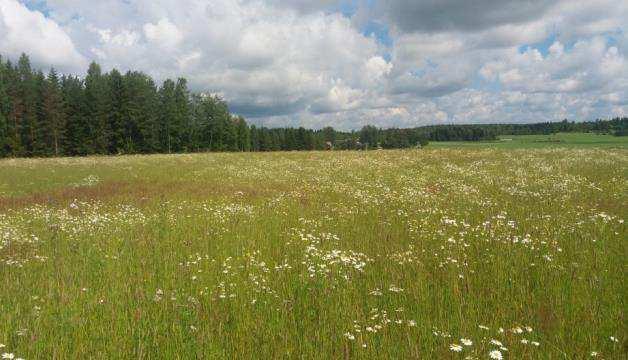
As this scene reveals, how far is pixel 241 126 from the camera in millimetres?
103125

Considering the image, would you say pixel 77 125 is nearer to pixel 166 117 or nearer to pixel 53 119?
pixel 53 119

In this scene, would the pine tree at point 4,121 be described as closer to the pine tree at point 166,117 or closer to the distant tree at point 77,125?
the distant tree at point 77,125

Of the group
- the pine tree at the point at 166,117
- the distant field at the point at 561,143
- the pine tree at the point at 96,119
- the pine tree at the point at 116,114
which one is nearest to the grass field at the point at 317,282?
the distant field at the point at 561,143

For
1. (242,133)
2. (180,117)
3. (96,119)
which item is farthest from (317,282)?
(242,133)

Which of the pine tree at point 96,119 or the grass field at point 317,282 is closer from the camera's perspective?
the grass field at point 317,282

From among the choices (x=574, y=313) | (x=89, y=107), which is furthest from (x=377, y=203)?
(x=89, y=107)

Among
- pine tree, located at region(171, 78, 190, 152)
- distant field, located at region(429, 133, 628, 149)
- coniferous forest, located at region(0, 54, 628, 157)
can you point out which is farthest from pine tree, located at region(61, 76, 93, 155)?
distant field, located at region(429, 133, 628, 149)

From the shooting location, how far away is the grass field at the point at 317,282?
15.2 ft

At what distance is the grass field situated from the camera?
15.2 ft

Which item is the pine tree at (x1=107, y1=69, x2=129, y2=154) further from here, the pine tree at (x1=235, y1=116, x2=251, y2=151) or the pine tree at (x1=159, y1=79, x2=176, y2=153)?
the pine tree at (x1=235, y1=116, x2=251, y2=151)

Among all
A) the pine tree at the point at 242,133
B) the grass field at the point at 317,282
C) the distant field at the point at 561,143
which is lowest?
the grass field at the point at 317,282

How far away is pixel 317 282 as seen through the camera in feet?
21.1

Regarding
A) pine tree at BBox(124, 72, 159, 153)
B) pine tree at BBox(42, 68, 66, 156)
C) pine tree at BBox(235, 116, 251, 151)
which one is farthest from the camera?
pine tree at BBox(235, 116, 251, 151)

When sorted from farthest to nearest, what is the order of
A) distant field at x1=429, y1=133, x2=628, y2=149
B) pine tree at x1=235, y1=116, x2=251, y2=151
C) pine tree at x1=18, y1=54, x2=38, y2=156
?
1. pine tree at x1=235, y1=116, x2=251, y2=151
2. pine tree at x1=18, y1=54, x2=38, y2=156
3. distant field at x1=429, y1=133, x2=628, y2=149
